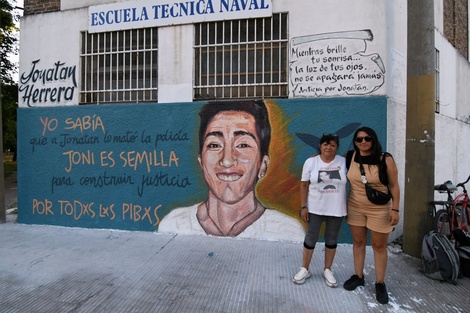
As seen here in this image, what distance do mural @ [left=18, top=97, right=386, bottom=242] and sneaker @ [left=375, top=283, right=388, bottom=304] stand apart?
1528 millimetres

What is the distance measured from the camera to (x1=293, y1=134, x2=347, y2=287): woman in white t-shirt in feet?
10.6

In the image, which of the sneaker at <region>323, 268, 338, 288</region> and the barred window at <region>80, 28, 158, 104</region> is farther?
the barred window at <region>80, 28, 158, 104</region>

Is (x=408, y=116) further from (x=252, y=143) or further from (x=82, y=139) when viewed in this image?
(x=82, y=139)

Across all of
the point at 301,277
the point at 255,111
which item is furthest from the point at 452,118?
the point at 301,277

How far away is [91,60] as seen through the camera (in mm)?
5676

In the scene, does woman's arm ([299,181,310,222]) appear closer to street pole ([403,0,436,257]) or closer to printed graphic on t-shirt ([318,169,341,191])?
printed graphic on t-shirt ([318,169,341,191])

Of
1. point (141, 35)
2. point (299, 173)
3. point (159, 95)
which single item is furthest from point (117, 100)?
point (299, 173)

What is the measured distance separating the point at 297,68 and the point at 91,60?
3.58 meters

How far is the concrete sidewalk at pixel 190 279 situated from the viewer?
297cm

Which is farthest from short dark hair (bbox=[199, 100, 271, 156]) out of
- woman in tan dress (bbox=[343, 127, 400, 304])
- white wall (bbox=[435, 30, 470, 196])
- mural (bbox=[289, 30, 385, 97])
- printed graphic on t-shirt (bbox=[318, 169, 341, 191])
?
white wall (bbox=[435, 30, 470, 196])

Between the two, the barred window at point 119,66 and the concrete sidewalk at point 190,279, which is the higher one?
the barred window at point 119,66

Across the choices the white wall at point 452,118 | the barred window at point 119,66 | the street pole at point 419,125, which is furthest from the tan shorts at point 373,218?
the white wall at point 452,118

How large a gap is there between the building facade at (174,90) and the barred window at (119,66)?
2 cm

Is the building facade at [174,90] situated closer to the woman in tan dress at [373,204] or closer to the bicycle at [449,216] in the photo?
the bicycle at [449,216]
